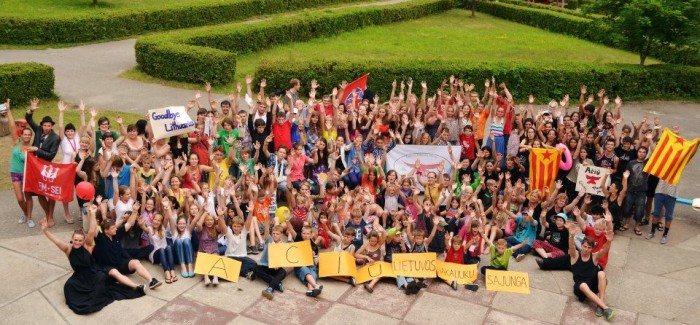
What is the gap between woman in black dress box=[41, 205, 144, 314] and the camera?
29.6 feet

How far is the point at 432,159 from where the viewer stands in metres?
13.3

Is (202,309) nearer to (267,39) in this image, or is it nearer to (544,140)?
(544,140)

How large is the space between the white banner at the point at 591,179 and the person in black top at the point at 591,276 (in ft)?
7.07

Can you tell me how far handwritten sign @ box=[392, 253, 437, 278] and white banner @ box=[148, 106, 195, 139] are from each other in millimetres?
4594

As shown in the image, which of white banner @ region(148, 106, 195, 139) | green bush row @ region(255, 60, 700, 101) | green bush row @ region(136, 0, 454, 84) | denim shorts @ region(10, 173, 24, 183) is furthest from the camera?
green bush row @ region(136, 0, 454, 84)

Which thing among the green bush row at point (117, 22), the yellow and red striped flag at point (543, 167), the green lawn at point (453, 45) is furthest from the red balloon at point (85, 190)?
the green bush row at point (117, 22)

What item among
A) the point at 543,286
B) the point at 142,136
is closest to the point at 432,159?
the point at 543,286

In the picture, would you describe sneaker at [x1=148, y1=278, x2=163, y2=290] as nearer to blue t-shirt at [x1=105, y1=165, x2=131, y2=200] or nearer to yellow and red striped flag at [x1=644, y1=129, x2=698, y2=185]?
blue t-shirt at [x1=105, y1=165, x2=131, y2=200]

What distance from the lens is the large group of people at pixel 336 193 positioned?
396 inches

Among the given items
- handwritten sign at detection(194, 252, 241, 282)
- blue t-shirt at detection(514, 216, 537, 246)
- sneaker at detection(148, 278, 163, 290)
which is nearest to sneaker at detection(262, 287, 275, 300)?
handwritten sign at detection(194, 252, 241, 282)

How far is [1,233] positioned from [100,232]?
2609 millimetres

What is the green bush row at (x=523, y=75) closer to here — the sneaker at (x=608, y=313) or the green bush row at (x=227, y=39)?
the green bush row at (x=227, y=39)

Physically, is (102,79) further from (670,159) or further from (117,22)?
(670,159)

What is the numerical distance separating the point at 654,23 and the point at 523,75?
4721mm
